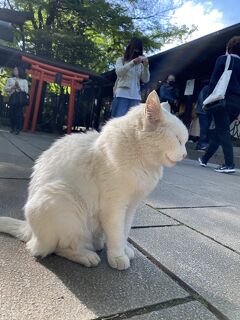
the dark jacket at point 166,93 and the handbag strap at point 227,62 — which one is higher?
the handbag strap at point 227,62

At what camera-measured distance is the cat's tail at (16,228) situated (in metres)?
1.86

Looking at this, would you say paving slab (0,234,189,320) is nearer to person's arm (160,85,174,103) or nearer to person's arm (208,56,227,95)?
person's arm (208,56,227,95)

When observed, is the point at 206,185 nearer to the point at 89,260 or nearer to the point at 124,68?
the point at 124,68

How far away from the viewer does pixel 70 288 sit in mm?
1425

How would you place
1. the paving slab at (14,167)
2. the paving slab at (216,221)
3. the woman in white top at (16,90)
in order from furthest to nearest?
1. the woman in white top at (16,90)
2. the paving slab at (14,167)
3. the paving slab at (216,221)

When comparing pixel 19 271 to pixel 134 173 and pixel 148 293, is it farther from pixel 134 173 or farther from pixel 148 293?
pixel 134 173

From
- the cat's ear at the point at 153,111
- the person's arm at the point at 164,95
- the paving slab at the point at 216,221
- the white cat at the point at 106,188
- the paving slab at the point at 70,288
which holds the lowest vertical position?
the paving slab at the point at 216,221

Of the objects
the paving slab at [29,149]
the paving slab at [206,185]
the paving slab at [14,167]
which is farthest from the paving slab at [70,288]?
the paving slab at [29,149]

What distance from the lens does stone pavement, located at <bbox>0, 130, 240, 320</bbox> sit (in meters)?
1.29

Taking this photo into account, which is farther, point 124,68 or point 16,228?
point 124,68

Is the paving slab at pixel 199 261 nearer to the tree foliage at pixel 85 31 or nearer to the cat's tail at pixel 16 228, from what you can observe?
the cat's tail at pixel 16 228

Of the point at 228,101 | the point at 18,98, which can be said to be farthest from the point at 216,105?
the point at 18,98

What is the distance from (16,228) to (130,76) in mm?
4288

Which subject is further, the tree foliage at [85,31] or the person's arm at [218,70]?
the tree foliage at [85,31]
